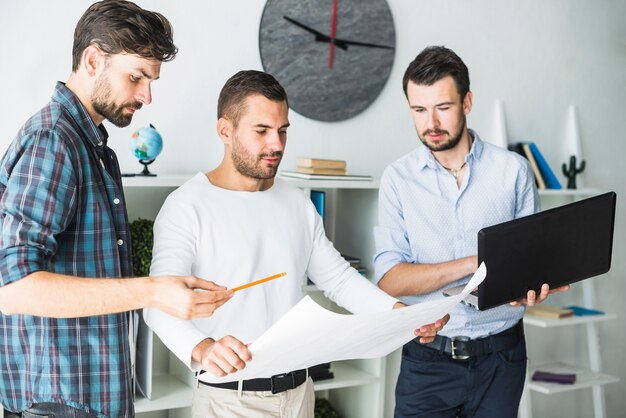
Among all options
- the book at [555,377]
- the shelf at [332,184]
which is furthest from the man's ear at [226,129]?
the book at [555,377]

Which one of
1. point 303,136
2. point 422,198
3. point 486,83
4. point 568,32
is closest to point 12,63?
point 303,136

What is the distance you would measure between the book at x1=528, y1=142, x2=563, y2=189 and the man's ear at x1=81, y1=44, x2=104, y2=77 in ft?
9.02

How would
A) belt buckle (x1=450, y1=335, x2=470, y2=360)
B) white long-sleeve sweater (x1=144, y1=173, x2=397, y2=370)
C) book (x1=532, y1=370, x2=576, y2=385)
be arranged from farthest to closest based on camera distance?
1. book (x1=532, y1=370, x2=576, y2=385)
2. belt buckle (x1=450, y1=335, x2=470, y2=360)
3. white long-sleeve sweater (x1=144, y1=173, x2=397, y2=370)

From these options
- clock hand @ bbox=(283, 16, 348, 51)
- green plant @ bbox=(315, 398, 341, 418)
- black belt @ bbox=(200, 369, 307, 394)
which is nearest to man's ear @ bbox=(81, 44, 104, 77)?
black belt @ bbox=(200, 369, 307, 394)

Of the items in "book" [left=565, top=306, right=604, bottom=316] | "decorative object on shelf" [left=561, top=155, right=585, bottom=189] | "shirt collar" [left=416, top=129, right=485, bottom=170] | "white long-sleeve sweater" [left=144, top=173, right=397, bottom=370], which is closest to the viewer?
"white long-sleeve sweater" [left=144, top=173, right=397, bottom=370]

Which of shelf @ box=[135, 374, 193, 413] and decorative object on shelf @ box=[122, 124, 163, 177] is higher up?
decorative object on shelf @ box=[122, 124, 163, 177]

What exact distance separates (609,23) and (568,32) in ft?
1.11

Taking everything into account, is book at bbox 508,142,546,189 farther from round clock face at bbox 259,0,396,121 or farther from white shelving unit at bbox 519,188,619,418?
round clock face at bbox 259,0,396,121

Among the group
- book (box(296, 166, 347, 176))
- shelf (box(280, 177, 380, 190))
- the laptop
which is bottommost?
the laptop

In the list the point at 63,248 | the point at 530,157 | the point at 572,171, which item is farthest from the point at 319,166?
the point at 572,171

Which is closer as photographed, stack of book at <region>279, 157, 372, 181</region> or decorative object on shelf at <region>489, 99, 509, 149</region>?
stack of book at <region>279, 157, 372, 181</region>

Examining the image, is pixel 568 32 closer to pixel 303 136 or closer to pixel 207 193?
pixel 303 136

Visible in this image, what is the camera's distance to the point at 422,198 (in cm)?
233

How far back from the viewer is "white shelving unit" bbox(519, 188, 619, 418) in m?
3.57
